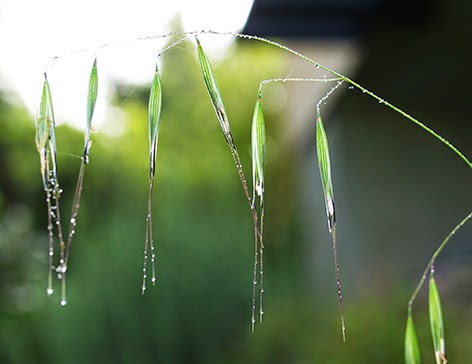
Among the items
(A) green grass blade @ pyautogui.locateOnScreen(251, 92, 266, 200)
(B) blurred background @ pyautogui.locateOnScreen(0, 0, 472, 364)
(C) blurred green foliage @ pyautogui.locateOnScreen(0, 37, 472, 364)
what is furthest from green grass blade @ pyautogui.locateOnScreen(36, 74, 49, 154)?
(C) blurred green foliage @ pyautogui.locateOnScreen(0, 37, 472, 364)

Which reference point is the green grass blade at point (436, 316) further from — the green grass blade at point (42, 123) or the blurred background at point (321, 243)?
the blurred background at point (321, 243)

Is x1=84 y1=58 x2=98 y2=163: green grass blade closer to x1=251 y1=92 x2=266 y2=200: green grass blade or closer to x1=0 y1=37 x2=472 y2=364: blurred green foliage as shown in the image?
x1=251 y1=92 x2=266 y2=200: green grass blade

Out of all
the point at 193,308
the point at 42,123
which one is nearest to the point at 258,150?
the point at 42,123

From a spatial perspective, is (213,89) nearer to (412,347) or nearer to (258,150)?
(258,150)

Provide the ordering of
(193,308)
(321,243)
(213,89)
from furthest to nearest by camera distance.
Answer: (321,243) < (193,308) < (213,89)

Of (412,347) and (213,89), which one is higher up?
(213,89)

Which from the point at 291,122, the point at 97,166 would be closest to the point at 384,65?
the point at 291,122

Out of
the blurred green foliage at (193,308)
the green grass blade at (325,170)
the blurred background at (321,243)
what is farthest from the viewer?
the blurred background at (321,243)

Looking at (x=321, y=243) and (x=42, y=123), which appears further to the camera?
(x=321, y=243)

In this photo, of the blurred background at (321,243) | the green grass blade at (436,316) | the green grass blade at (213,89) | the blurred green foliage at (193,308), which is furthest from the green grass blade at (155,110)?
the blurred green foliage at (193,308)

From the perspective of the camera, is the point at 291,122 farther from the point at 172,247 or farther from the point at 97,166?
the point at 172,247

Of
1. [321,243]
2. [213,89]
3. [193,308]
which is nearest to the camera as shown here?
[213,89]
